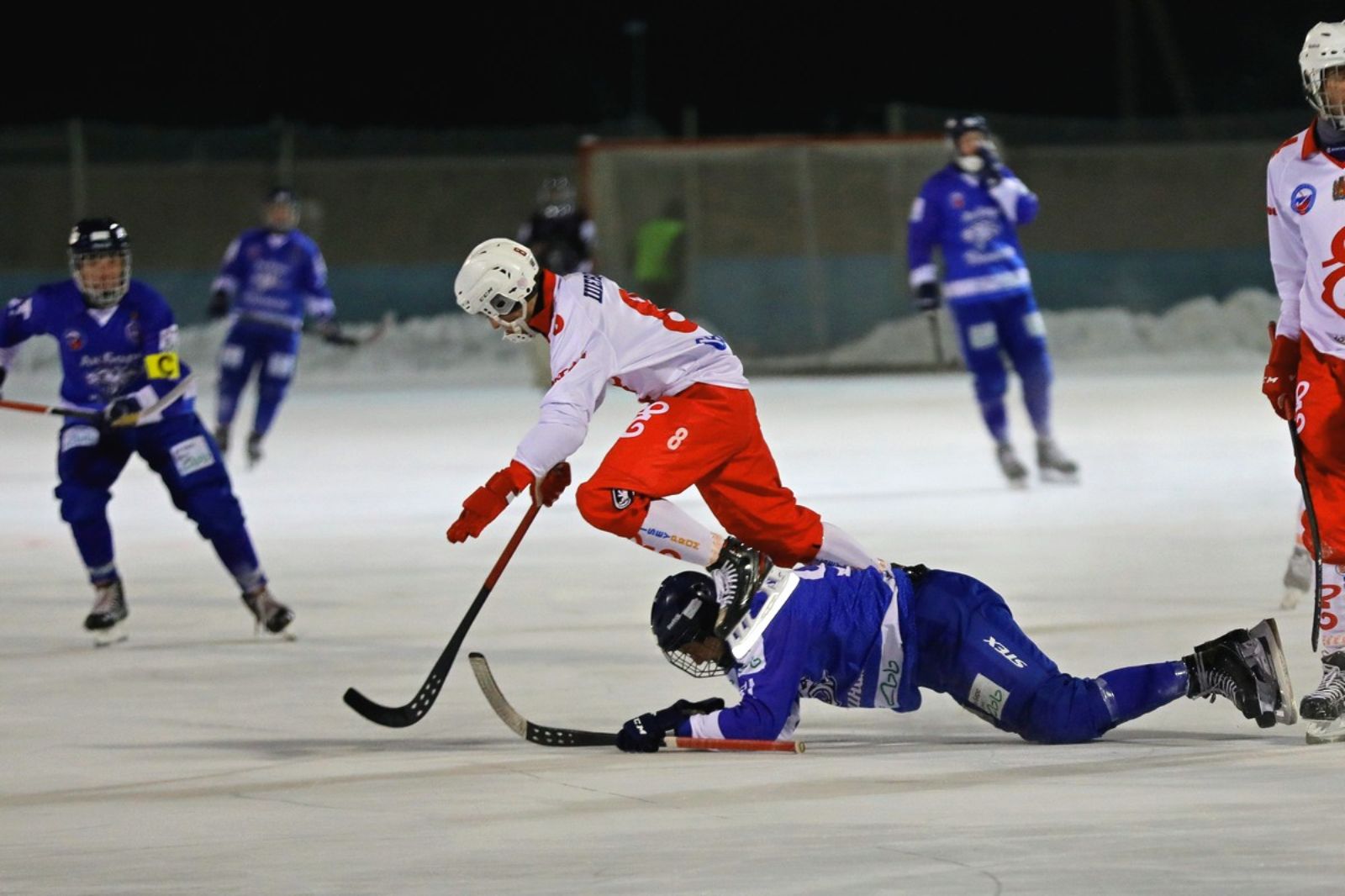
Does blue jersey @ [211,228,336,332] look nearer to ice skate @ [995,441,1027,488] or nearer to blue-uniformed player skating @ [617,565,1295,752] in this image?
ice skate @ [995,441,1027,488]

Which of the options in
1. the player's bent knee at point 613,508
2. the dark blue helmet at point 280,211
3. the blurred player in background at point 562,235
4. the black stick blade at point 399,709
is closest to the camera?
the black stick blade at point 399,709

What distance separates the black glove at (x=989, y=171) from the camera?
1146 cm

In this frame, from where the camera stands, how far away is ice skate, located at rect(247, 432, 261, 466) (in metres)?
12.8

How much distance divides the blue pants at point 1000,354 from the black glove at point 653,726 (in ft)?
20.7

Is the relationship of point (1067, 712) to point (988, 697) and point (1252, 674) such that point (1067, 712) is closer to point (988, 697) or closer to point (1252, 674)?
point (988, 697)

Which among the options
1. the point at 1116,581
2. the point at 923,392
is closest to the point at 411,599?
the point at 1116,581

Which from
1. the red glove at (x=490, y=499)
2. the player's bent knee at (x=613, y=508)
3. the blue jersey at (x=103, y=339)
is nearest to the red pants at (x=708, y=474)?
the player's bent knee at (x=613, y=508)

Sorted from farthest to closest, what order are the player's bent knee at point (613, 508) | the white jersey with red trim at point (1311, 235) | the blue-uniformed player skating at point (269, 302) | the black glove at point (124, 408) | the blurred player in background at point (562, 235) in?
the blurred player in background at point (562, 235) < the blue-uniformed player skating at point (269, 302) < the black glove at point (124, 408) < the player's bent knee at point (613, 508) < the white jersey with red trim at point (1311, 235)

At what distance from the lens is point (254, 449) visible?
1282 cm

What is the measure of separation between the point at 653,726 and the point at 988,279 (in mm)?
6561

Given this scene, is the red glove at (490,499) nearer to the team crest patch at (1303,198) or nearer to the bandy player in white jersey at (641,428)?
the bandy player in white jersey at (641,428)

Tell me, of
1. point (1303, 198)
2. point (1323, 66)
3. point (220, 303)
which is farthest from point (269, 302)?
point (1323, 66)

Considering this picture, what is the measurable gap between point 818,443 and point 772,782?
8.69 metres

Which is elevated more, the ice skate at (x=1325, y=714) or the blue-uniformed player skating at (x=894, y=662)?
the blue-uniformed player skating at (x=894, y=662)
